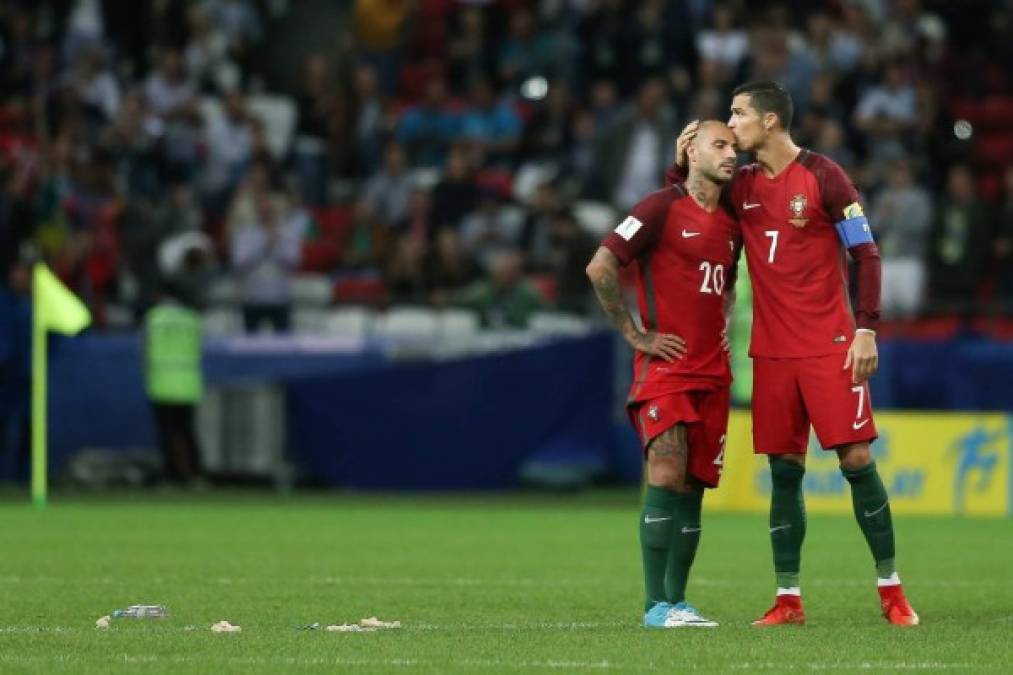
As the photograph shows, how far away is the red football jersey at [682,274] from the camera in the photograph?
9.59m

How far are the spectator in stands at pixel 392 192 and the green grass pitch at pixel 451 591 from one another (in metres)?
5.30

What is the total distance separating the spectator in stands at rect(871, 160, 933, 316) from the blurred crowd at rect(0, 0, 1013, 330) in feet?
0.08

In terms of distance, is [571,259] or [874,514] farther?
[571,259]

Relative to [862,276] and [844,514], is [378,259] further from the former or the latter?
[862,276]

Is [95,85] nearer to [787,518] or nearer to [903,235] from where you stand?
[903,235]

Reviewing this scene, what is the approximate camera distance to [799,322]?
9.64 m

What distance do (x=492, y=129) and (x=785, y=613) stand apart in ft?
50.8

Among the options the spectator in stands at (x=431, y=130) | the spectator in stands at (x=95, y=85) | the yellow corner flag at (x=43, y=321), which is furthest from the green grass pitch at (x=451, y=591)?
the spectator in stands at (x=95, y=85)

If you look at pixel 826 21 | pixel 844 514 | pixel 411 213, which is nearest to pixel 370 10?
pixel 411 213

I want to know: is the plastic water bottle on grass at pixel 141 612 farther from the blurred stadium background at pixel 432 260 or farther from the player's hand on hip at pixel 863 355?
the player's hand on hip at pixel 863 355

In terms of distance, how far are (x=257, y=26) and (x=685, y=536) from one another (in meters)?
18.3

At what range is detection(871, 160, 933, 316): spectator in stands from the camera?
2098 centimetres

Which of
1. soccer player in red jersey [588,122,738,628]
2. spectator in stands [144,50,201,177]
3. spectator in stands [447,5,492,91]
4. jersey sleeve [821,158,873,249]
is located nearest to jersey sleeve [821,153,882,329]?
jersey sleeve [821,158,873,249]

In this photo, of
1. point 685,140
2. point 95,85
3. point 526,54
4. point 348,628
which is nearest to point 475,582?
point 348,628
